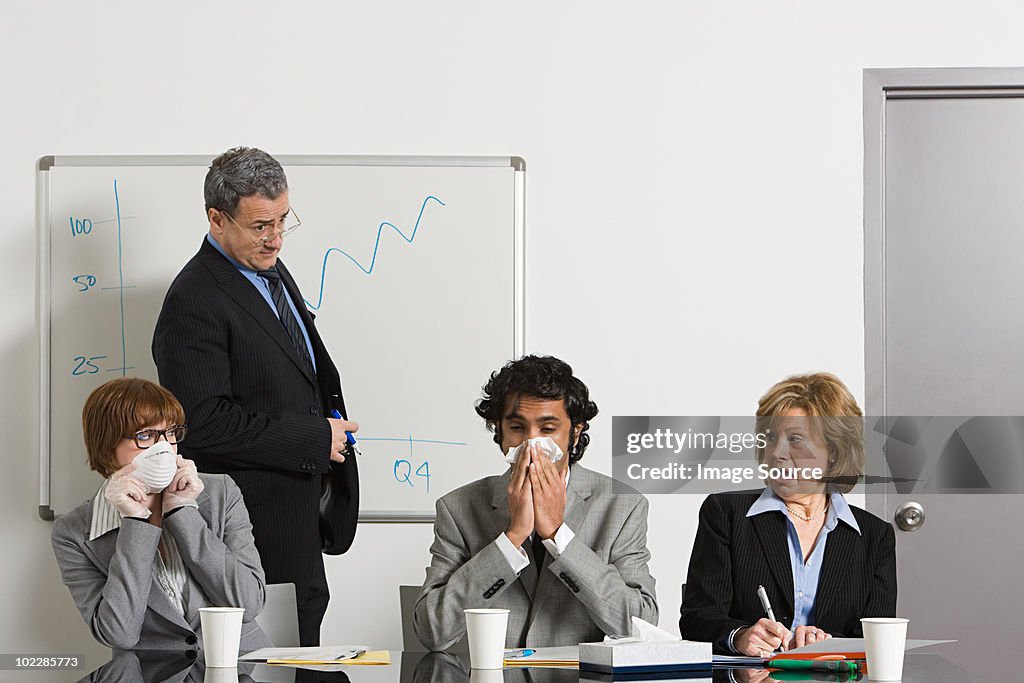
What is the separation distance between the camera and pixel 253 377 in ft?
8.16

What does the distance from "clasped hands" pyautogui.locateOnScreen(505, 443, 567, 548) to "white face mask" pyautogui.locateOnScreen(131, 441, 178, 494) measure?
59 cm

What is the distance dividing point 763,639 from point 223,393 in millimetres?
1325

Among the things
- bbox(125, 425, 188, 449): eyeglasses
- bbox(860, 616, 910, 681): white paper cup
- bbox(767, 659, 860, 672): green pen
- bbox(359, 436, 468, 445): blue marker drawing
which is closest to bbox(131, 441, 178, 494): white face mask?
bbox(125, 425, 188, 449): eyeglasses

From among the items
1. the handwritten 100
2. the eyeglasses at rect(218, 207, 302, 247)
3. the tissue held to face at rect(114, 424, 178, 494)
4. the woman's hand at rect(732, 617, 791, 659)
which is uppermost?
the handwritten 100

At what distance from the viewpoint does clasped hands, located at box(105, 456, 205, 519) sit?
1.92m

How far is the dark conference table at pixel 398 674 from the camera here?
4.41ft

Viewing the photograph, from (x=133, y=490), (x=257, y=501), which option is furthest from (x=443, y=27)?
(x=133, y=490)

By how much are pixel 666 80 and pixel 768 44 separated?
0.26 metres

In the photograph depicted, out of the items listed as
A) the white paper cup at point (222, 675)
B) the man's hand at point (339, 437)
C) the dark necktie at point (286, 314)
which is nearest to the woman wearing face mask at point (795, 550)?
the white paper cup at point (222, 675)

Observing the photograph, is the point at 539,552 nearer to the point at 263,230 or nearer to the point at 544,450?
the point at 544,450

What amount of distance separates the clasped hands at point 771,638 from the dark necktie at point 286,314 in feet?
4.17

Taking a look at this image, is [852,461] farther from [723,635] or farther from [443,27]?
[443,27]

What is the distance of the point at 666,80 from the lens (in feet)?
9.03

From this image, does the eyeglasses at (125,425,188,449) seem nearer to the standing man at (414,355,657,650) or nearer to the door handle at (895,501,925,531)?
the standing man at (414,355,657,650)
